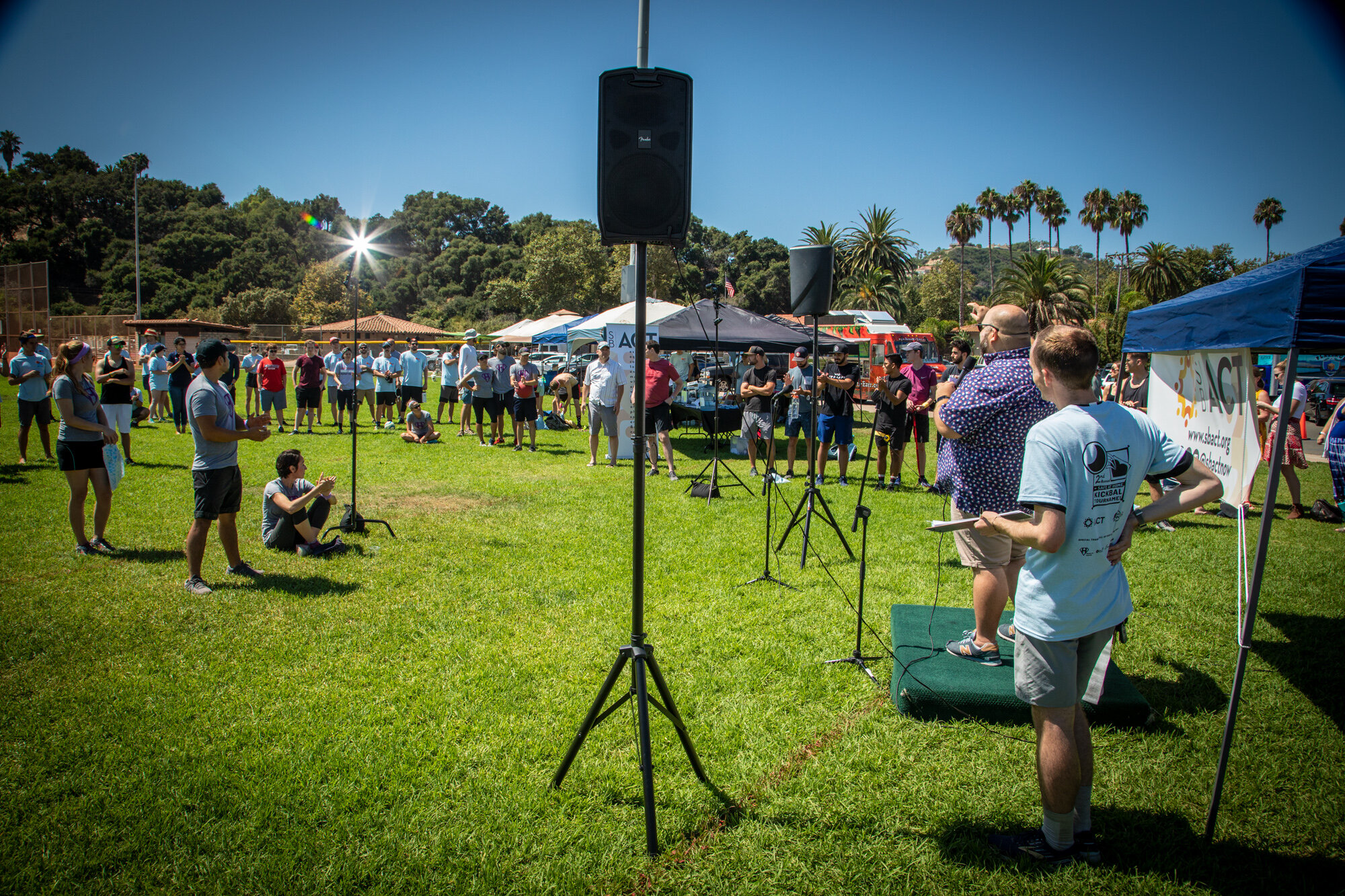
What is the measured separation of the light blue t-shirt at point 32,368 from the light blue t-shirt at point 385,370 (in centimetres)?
595

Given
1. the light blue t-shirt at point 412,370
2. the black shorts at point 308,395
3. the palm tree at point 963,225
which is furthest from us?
the palm tree at point 963,225

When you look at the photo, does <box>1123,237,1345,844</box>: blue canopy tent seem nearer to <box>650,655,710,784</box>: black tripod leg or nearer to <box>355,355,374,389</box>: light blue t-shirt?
<box>650,655,710,784</box>: black tripod leg

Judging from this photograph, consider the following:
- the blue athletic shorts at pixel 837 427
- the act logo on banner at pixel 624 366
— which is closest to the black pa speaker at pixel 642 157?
the blue athletic shorts at pixel 837 427

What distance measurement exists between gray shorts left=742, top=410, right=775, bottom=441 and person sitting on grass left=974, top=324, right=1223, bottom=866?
696cm

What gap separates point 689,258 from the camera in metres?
Answer: 79.9

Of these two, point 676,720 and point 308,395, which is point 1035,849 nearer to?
point 676,720

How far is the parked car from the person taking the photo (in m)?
18.0

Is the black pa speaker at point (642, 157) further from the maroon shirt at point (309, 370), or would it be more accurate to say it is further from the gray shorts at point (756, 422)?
the maroon shirt at point (309, 370)

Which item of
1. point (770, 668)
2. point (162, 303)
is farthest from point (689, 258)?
point (770, 668)

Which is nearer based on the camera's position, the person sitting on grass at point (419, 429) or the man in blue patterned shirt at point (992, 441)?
the man in blue patterned shirt at point (992, 441)

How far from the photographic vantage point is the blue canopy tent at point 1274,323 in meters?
2.67

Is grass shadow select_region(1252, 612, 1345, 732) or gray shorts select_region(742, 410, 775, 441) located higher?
gray shorts select_region(742, 410, 775, 441)

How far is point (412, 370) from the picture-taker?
48.9 ft

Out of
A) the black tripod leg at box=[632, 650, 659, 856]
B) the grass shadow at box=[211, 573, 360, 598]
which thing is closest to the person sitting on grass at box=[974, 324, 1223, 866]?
the black tripod leg at box=[632, 650, 659, 856]
